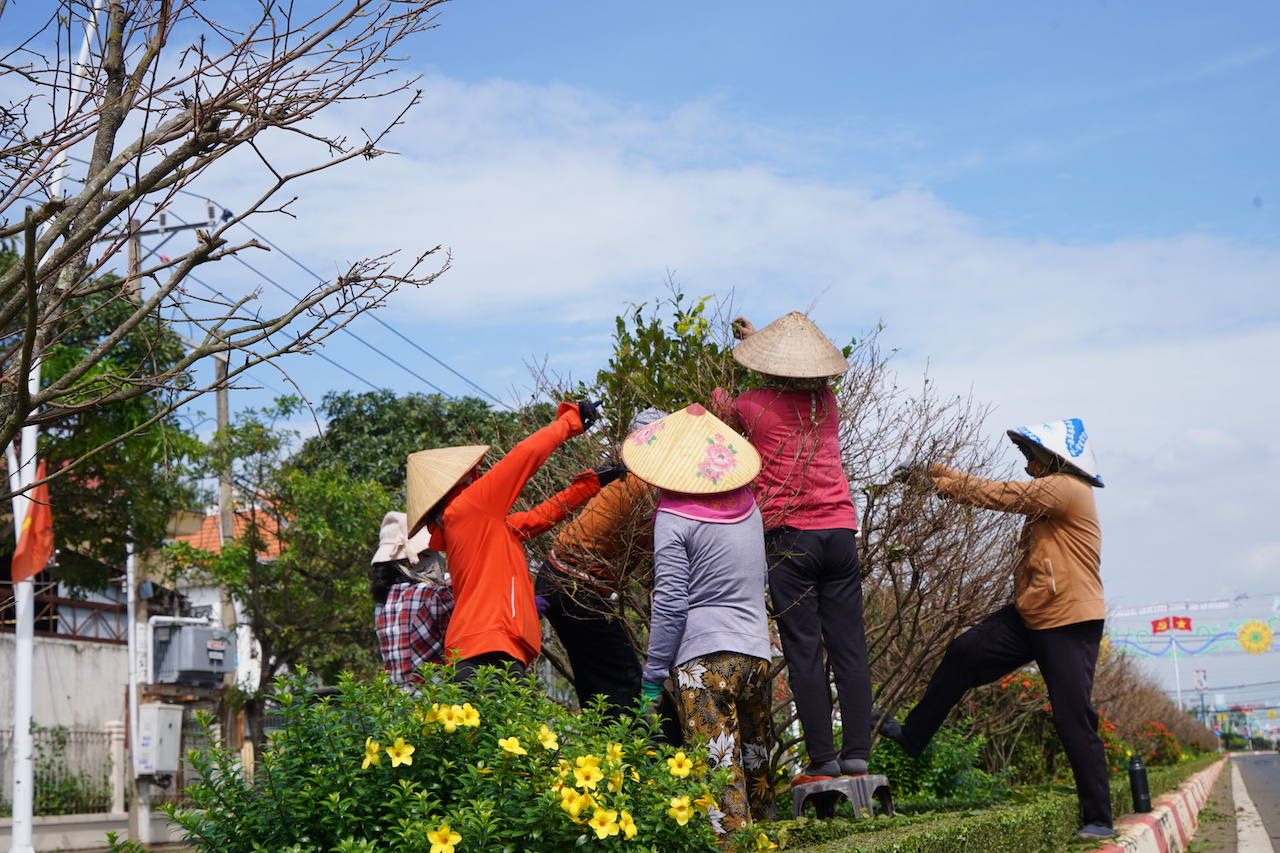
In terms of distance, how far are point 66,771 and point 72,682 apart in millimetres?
3037

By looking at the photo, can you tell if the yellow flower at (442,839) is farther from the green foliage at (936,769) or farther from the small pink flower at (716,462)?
the green foliage at (936,769)

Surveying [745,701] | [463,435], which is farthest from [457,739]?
[463,435]

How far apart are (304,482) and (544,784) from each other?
15.2m

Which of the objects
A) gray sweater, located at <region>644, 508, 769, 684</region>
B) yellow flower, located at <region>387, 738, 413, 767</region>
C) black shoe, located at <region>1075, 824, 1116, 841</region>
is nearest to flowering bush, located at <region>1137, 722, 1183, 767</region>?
black shoe, located at <region>1075, 824, 1116, 841</region>

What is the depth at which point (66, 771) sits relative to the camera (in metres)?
19.1

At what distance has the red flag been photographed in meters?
11.5

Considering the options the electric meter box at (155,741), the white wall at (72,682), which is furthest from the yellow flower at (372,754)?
the white wall at (72,682)

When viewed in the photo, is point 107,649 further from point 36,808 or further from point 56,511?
point 56,511

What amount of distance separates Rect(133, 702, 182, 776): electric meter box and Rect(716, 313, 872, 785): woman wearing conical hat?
1587 centimetres

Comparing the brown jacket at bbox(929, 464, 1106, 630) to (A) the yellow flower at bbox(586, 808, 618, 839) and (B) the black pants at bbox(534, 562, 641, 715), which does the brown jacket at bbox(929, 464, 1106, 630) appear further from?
(A) the yellow flower at bbox(586, 808, 618, 839)

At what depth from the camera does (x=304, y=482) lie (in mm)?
17094

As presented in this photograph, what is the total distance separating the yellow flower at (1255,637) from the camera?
1981 inches

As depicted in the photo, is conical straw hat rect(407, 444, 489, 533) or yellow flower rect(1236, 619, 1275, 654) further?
yellow flower rect(1236, 619, 1275, 654)

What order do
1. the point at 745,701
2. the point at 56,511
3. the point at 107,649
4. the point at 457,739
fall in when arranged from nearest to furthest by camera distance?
the point at 457,739
the point at 745,701
the point at 56,511
the point at 107,649
